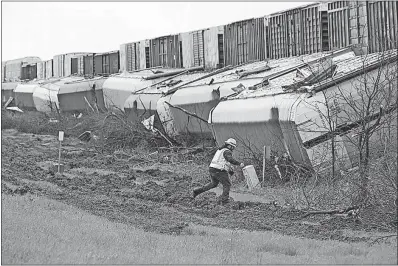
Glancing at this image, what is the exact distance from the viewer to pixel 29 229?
10164mm

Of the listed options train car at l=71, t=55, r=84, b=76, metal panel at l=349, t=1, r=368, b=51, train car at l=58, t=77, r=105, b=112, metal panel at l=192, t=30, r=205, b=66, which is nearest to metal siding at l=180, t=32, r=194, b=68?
metal panel at l=192, t=30, r=205, b=66

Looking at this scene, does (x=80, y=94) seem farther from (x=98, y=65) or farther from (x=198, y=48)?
(x=198, y=48)

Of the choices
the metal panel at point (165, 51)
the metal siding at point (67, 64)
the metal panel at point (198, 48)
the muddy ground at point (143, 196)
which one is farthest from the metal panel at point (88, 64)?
the muddy ground at point (143, 196)

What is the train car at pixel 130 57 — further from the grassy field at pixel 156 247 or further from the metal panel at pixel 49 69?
the grassy field at pixel 156 247

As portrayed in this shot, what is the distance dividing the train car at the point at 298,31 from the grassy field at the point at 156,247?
12.0 metres

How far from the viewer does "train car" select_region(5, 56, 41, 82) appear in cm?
5106

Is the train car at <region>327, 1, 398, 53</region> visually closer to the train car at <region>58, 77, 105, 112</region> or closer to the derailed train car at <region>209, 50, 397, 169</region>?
the derailed train car at <region>209, 50, 397, 169</region>

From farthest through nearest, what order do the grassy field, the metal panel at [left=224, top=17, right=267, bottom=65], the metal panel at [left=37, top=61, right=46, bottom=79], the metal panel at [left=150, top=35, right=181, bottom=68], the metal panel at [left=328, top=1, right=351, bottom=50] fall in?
1. the metal panel at [left=37, top=61, right=46, bottom=79]
2. the metal panel at [left=150, top=35, right=181, bottom=68]
3. the metal panel at [left=224, top=17, right=267, bottom=65]
4. the metal panel at [left=328, top=1, right=351, bottom=50]
5. the grassy field

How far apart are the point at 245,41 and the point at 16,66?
99.6ft

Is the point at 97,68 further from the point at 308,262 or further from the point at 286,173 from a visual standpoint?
the point at 308,262

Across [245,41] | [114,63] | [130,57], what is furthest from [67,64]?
[245,41]

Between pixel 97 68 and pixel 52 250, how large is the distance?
3090 centimetres

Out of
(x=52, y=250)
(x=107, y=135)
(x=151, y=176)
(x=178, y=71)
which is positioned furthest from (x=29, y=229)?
(x=178, y=71)

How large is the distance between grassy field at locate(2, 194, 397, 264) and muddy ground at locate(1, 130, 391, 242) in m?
0.66
